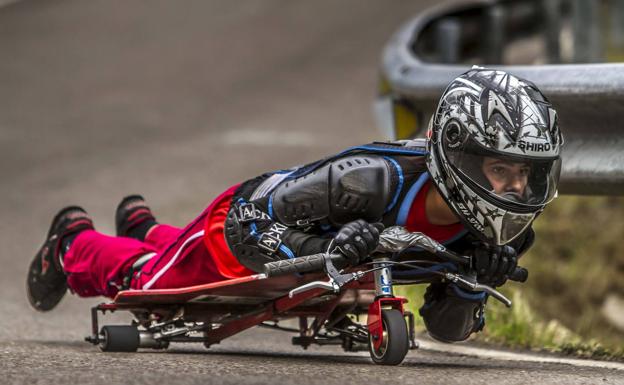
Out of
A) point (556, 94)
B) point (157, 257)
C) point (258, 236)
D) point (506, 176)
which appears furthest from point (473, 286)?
point (157, 257)

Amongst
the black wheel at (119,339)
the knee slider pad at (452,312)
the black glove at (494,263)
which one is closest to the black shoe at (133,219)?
the black wheel at (119,339)

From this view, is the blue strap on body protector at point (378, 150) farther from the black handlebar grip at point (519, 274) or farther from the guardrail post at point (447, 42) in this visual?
the guardrail post at point (447, 42)

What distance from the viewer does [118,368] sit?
5.19m

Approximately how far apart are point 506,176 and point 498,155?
0.40 feet

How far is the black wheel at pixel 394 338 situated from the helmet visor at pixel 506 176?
558 millimetres

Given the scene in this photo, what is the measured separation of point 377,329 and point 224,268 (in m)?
0.98

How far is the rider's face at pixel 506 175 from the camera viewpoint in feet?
17.4

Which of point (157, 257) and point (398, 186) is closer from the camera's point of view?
point (398, 186)

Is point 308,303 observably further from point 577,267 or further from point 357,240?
point 577,267

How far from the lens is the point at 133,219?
755cm

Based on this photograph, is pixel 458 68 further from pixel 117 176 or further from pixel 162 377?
pixel 117 176

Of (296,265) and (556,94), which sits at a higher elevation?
(556,94)

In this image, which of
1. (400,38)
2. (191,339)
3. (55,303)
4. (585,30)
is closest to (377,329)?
(191,339)

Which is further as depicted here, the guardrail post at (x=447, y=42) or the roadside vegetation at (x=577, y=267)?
the guardrail post at (x=447, y=42)
